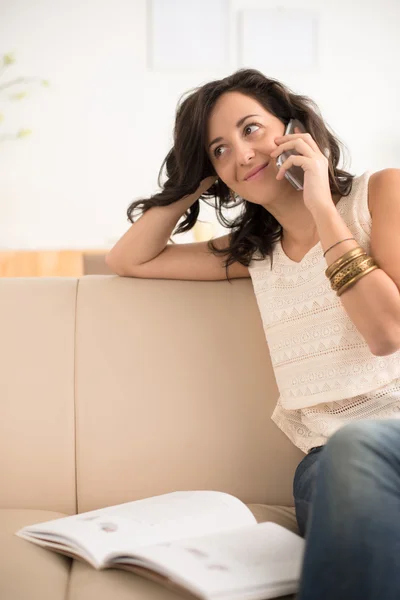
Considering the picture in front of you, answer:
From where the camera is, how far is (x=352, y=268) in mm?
1387

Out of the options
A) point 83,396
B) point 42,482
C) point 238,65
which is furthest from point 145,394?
point 238,65

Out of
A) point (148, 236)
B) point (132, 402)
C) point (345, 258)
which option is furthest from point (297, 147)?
point (132, 402)

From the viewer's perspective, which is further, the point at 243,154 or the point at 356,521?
the point at 243,154

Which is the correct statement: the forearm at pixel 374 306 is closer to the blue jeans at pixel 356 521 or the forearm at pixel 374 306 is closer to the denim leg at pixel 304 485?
the denim leg at pixel 304 485

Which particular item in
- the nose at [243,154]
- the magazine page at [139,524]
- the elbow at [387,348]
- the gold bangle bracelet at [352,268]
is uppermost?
the nose at [243,154]

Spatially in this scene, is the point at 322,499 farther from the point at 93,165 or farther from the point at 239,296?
Result: the point at 93,165

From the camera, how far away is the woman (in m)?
1.41

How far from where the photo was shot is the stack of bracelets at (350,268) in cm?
138

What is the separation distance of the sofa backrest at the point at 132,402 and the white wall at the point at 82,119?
10.6 ft

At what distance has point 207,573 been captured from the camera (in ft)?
3.29

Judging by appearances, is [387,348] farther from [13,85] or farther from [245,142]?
[13,85]

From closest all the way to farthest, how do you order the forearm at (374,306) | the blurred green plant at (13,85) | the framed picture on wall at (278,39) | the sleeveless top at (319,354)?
the forearm at (374,306) → the sleeveless top at (319,354) → the blurred green plant at (13,85) → the framed picture on wall at (278,39)

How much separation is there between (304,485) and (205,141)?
2.52ft

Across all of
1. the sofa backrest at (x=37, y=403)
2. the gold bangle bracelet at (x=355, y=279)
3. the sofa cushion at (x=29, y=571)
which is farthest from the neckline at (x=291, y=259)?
the sofa cushion at (x=29, y=571)
